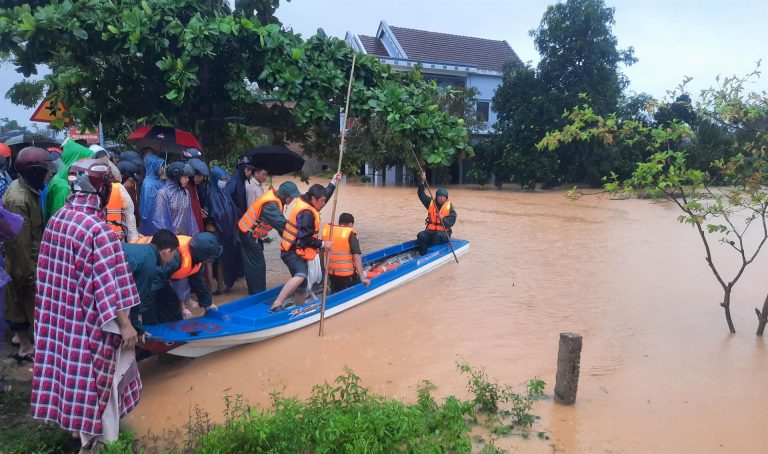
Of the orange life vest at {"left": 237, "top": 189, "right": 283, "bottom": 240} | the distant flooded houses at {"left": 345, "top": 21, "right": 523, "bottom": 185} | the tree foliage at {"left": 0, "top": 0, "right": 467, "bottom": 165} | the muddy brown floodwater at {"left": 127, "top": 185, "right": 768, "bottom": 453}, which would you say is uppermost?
the distant flooded houses at {"left": 345, "top": 21, "right": 523, "bottom": 185}

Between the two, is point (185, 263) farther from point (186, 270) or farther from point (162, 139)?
point (162, 139)

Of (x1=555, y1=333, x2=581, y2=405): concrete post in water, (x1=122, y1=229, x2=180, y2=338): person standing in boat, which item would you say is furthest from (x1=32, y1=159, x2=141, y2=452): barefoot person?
(x1=555, y1=333, x2=581, y2=405): concrete post in water

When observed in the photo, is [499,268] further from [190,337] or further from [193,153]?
[190,337]

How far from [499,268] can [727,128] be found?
488cm

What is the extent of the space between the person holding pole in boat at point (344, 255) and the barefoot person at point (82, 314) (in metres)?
3.40

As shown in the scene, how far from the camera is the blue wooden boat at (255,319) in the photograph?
15.6 ft

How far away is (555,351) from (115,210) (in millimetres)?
4834

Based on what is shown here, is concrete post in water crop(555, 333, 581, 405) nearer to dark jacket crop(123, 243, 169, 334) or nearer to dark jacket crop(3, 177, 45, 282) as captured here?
dark jacket crop(123, 243, 169, 334)

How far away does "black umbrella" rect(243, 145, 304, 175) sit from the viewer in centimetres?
751

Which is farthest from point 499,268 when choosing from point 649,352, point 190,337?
point 190,337

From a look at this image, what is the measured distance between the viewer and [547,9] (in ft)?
78.4

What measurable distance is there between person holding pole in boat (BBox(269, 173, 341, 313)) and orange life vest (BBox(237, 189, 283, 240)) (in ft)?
1.46

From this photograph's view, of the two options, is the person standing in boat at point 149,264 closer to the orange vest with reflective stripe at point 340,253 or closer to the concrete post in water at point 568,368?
the orange vest with reflective stripe at point 340,253

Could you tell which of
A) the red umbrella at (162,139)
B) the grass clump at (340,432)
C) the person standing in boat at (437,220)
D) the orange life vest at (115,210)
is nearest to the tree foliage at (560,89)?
the person standing in boat at (437,220)
